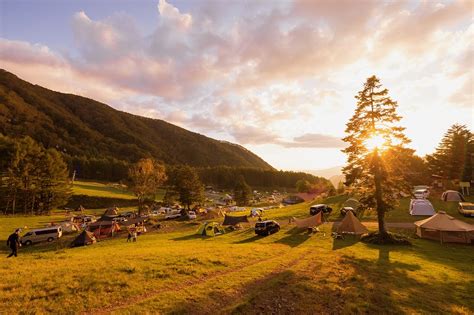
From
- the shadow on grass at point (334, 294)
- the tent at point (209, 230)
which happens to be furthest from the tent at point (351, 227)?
the tent at point (209, 230)

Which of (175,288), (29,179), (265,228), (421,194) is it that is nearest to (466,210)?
(421,194)

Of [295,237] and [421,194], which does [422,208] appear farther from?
[295,237]

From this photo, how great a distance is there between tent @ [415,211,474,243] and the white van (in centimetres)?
4592

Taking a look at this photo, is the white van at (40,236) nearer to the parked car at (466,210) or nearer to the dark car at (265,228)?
the dark car at (265,228)

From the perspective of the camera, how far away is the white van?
110 ft

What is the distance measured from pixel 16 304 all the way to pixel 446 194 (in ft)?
186

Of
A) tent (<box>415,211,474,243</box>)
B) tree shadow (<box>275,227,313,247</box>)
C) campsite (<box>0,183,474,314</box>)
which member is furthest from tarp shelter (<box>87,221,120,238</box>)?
tent (<box>415,211,474,243</box>)

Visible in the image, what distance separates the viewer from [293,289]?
12406mm

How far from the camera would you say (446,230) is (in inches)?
1032

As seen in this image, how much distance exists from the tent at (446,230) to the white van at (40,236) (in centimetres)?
4592

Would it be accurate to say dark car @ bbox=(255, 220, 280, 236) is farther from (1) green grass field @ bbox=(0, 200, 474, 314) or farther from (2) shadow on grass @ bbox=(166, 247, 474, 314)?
(2) shadow on grass @ bbox=(166, 247, 474, 314)

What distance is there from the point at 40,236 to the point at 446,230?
158ft

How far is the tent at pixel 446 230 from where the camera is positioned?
25828 millimetres

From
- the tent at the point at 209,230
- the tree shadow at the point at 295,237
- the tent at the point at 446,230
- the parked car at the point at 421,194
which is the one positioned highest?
the parked car at the point at 421,194
